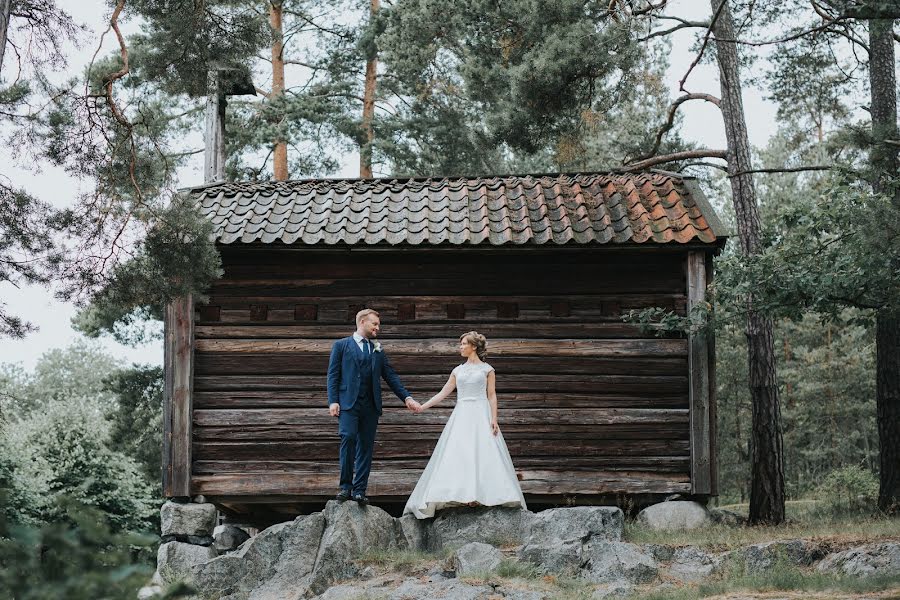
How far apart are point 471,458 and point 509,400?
2132 millimetres

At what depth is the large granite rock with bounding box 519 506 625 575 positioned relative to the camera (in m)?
8.87

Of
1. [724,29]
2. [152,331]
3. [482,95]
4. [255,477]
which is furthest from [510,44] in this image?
[152,331]

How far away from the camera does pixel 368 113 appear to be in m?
24.3

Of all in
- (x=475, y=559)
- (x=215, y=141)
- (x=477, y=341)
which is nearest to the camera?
(x=475, y=559)

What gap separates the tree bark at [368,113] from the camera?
75.5 ft

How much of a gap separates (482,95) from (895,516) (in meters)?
8.57

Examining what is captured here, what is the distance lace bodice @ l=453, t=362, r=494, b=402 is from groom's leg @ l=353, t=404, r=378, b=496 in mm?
909

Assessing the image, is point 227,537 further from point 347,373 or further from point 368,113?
point 368,113

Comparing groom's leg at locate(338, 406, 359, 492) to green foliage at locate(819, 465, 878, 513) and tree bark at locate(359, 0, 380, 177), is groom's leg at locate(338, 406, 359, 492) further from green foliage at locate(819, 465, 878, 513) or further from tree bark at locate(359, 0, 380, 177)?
tree bark at locate(359, 0, 380, 177)

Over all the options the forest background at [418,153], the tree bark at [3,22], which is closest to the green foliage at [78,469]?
the forest background at [418,153]

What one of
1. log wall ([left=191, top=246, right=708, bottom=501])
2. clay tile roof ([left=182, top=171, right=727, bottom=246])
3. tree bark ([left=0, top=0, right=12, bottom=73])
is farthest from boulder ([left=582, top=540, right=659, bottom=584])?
tree bark ([left=0, top=0, right=12, bottom=73])

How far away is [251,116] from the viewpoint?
77.6 feet

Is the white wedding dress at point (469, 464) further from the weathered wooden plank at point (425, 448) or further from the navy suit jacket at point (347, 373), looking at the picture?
the weathered wooden plank at point (425, 448)

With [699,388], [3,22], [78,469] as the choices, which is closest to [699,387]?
[699,388]
